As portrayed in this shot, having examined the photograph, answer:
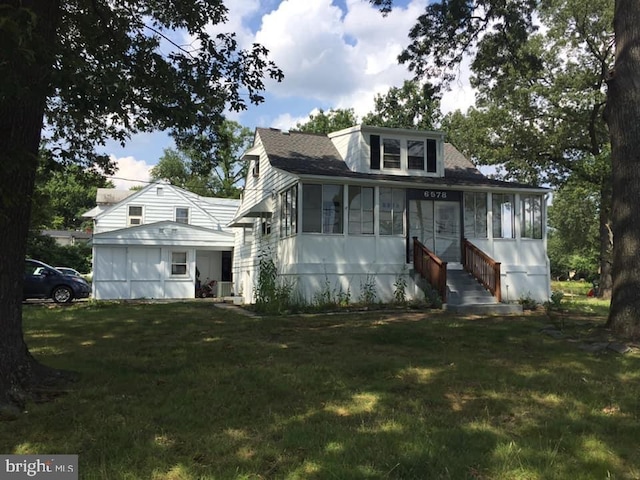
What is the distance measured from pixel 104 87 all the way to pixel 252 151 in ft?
54.7

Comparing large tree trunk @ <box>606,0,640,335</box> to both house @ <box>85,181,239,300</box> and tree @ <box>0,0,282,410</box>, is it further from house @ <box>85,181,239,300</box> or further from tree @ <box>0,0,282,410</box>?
house @ <box>85,181,239,300</box>

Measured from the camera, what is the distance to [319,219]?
49.1 ft

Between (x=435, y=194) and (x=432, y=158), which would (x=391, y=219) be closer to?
(x=435, y=194)

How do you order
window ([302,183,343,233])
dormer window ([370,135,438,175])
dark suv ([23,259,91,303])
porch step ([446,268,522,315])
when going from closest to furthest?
porch step ([446,268,522,315])
window ([302,183,343,233])
dormer window ([370,135,438,175])
dark suv ([23,259,91,303])

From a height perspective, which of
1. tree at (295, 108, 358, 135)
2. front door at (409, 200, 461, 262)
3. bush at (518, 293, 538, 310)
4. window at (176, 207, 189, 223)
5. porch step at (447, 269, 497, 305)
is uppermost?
tree at (295, 108, 358, 135)

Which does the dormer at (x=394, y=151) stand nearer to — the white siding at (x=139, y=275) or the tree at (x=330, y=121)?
the white siding at (x=139, y=275)

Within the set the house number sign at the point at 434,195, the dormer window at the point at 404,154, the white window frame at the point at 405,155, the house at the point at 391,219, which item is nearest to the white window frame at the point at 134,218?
the house at the point at 391,219

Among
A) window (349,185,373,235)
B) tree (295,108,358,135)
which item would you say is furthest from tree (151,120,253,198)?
window (349,185,373,235)

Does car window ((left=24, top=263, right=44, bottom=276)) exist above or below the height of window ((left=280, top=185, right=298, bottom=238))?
below

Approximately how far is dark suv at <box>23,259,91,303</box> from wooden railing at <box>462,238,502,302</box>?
14.1 metres

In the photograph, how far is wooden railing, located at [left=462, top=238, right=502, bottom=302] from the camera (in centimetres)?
1412

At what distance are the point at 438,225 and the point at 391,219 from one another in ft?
5.98

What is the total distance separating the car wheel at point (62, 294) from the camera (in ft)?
59.8

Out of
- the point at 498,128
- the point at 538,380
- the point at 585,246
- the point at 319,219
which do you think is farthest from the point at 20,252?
the point at 585,246
